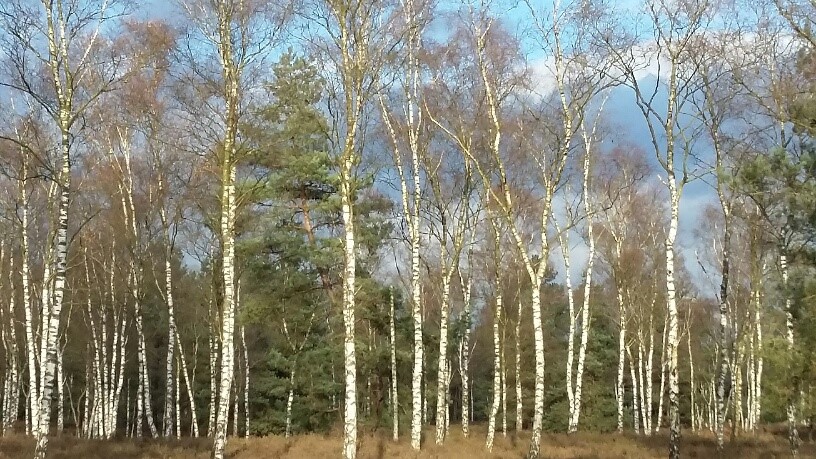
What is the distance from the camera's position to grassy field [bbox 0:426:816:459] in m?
15.3

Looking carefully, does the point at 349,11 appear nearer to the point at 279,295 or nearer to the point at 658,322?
the point at 279,295

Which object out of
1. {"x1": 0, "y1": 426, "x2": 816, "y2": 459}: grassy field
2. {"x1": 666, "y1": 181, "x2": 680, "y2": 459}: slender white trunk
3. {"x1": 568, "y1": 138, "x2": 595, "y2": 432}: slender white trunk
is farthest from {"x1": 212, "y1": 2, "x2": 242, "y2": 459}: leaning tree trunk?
{"x1": 568, "y1": 138, "x2": 595, "y2": 432}: slender white trunk

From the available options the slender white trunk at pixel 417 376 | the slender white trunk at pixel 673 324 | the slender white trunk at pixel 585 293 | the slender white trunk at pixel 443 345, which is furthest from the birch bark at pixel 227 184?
the slender white trunk at pixel 585 293

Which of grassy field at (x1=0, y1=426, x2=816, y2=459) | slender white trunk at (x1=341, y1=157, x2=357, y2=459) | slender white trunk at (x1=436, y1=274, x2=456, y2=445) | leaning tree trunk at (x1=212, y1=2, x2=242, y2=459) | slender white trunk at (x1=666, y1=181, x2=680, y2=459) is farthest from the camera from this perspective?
slender white trunk at (x1=436, y1=274, x2=456, y2=445)

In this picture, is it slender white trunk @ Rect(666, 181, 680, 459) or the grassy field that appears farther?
the grassy field

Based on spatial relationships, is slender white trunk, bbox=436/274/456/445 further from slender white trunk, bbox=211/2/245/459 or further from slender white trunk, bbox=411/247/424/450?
slender white trunk, bbox=211/2/245/459

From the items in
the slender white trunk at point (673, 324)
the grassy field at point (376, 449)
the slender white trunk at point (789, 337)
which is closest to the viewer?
the slender white trunk at point (789, 337)

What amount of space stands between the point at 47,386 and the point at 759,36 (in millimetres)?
18285

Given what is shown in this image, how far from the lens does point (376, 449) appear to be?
54.6ft

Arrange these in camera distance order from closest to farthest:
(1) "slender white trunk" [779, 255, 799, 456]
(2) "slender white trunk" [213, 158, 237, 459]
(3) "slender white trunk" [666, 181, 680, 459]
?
(2) "slender white trunk" [213, 158, 237, 459]
(1) "slender white trunk" [779, 255, 799, 456]
(3) "slender white trunk" [666, 181, 680, 459]

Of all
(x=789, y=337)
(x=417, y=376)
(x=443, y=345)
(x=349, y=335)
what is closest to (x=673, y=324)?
(x=789, y=337)

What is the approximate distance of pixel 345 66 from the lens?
13.6m

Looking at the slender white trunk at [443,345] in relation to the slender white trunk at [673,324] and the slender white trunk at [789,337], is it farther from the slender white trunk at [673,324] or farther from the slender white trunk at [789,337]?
the slender white trunk at [789,337]

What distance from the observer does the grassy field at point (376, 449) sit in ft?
50.2
